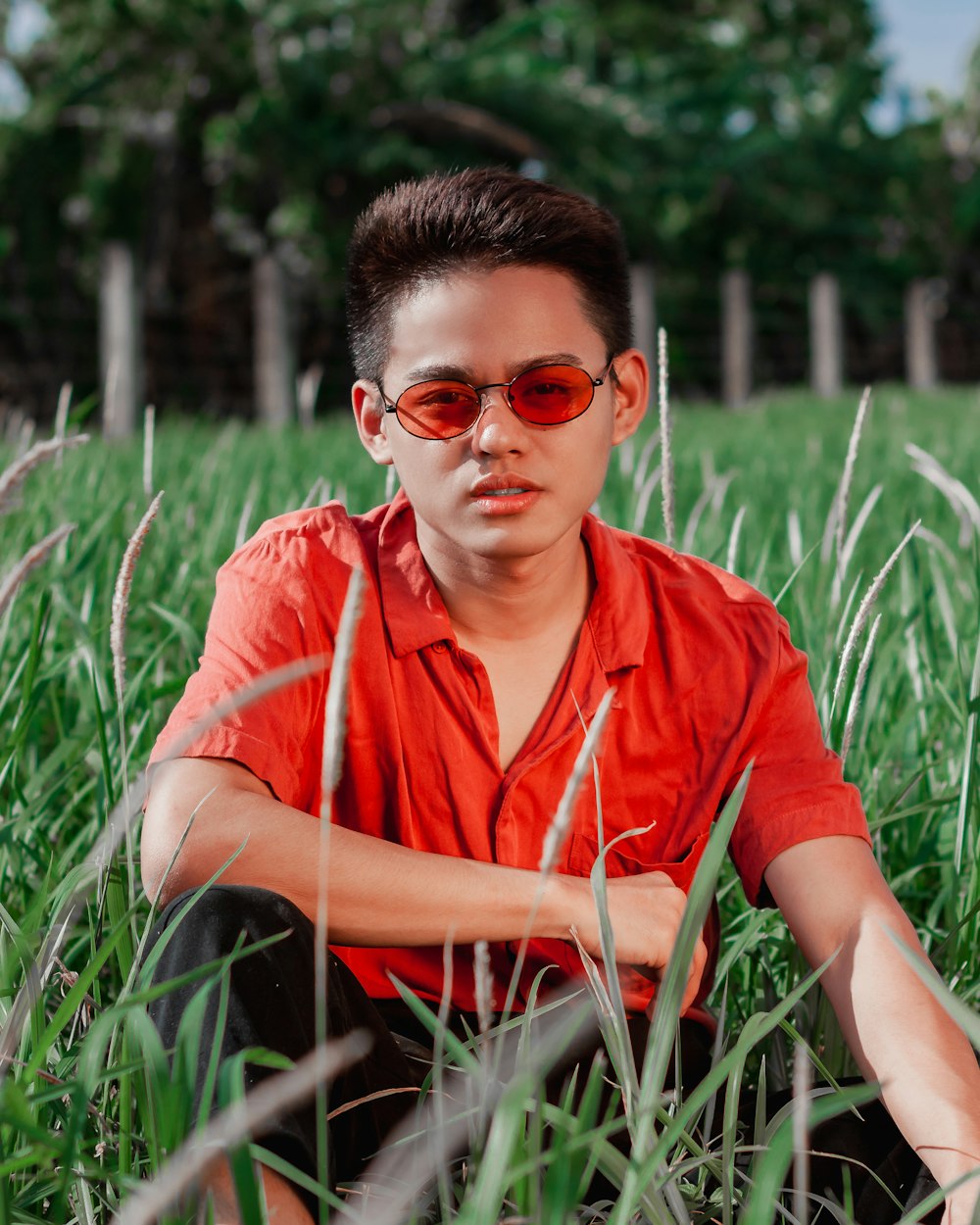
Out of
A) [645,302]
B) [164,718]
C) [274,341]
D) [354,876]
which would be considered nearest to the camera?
[354,876]

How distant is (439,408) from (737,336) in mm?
12509

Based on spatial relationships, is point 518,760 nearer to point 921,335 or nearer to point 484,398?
point 484,398

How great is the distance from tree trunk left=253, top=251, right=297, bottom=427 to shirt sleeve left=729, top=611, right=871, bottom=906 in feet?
25.6

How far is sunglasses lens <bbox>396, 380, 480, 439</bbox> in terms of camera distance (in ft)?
4.14

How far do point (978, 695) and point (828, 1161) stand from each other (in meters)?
0.54

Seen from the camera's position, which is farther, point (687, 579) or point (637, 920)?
point (687, 579)

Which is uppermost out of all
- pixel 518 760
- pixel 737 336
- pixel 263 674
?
pixel 737 336

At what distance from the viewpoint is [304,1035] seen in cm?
99

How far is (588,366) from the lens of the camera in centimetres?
133

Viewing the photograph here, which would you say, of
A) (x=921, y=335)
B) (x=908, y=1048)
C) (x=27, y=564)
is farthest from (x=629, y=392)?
(x=921, y=335)

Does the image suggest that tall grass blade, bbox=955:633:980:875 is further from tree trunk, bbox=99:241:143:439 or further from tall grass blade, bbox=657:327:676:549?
tree trunk, bbox=99:241:143:439

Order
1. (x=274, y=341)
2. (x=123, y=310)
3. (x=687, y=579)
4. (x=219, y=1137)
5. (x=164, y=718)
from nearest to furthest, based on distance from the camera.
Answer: (x=219, y=1137), (x=687, y=579), (x=164, y=718), (x=123, y=310), (x=274, y=341)

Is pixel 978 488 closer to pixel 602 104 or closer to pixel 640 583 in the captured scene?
pixel 640 583

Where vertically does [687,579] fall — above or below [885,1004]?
above
